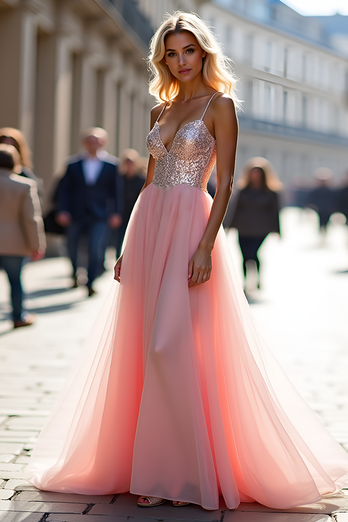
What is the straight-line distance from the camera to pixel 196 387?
322 cm

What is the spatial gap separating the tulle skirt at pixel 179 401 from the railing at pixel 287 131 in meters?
51.7

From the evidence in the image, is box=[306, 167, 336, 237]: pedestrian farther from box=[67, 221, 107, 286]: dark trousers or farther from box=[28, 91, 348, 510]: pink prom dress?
box=[28, 91, 348, 510]: pink prom dress

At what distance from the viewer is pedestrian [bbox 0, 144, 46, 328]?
754 centimetres

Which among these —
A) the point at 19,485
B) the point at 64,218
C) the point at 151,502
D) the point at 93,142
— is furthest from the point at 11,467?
the point at 64,218

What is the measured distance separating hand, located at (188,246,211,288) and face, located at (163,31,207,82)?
721 millimetres

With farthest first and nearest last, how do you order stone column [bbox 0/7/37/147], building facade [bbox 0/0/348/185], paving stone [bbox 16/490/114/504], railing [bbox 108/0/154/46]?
1. railing [bbox 108/0/154/46]
2. stone column [bbox 0/7/37/147]
3. building facade [bbox 0/0/348/185]
4. paving stone [bbox 16/490/114/504]

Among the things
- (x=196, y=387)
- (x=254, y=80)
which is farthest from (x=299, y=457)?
(x=254, y=80)

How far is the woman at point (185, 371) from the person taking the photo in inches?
127

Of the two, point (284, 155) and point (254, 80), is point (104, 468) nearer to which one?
point (254, 80)

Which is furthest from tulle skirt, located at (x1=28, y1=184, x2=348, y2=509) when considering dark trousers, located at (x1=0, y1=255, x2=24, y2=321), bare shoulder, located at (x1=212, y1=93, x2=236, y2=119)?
dark trousers, located at (x1=0, y1=255, x2=24, y2=321)

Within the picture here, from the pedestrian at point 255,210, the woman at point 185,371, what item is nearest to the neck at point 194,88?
the woman at point 185,371

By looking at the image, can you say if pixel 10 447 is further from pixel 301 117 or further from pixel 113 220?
pixel 301 117

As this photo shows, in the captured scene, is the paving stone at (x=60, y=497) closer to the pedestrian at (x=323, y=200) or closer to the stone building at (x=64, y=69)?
the stone building at (x=64, y=69)

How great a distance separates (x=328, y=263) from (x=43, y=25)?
709 centimetres
